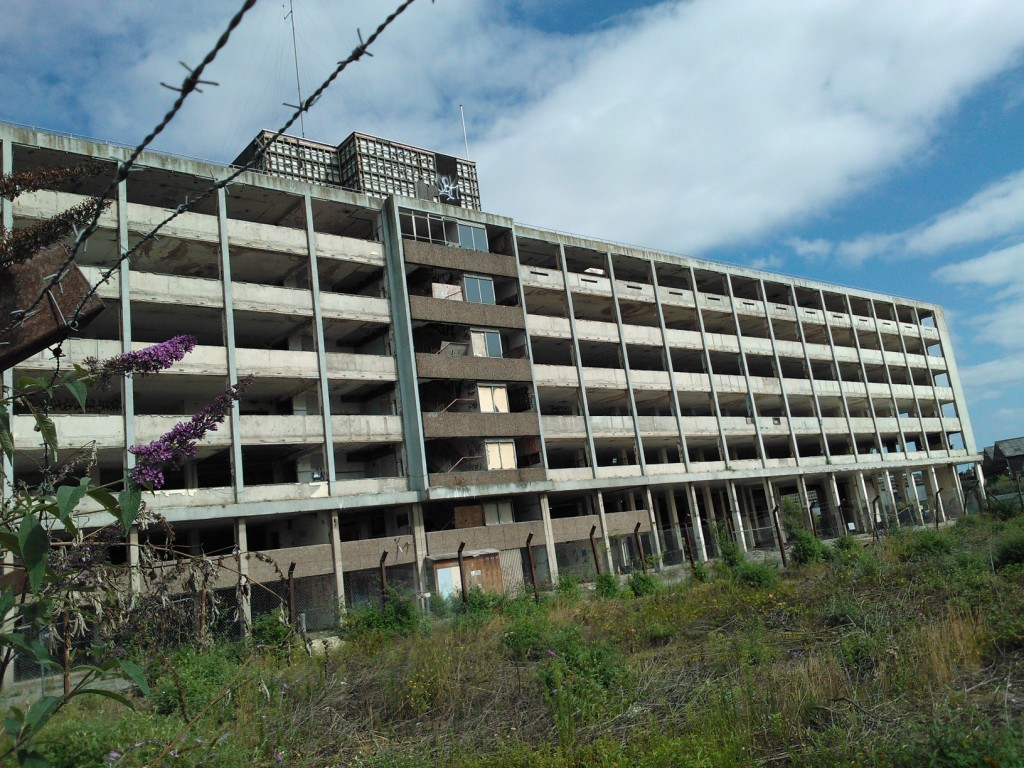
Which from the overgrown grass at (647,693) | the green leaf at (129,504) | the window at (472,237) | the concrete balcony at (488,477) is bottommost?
the overgrown grass at (647,693)

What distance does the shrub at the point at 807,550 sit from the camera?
24656 mm

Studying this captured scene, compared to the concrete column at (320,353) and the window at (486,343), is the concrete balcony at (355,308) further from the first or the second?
the window at (486,343)

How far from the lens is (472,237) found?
1447 inches

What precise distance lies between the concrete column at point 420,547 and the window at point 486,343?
7657 mm

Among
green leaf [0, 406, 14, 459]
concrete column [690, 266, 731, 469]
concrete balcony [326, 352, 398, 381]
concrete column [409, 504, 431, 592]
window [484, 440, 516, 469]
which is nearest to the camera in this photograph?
green leaf [0, 406, 14, 459]

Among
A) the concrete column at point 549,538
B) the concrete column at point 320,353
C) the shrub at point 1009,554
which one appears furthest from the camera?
the concrete column at point 549,538

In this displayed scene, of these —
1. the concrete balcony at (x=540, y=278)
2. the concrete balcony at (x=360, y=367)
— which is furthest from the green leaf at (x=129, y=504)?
the concrete balcony at (x=540, y=278)

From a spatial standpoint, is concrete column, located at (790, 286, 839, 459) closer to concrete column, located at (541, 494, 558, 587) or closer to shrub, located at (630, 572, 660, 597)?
concrete column, located at (541, 494, 558, 587)

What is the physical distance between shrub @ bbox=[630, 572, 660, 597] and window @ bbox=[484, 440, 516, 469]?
1202 centimetres

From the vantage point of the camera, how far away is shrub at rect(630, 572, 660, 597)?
873 inches

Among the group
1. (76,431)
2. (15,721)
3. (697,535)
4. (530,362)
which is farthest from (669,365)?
(15,721)

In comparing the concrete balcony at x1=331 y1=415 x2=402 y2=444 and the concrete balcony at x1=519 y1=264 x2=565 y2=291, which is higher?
the concrete balcony at x1=519 y1=264 x2=565 y2=291

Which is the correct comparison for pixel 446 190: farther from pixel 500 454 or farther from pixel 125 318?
pixel 125 318

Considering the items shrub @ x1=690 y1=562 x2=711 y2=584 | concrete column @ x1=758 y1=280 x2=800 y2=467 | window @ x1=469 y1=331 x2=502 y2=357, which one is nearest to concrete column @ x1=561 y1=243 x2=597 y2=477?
window @ x1=469 y1=331 x2=502 y2=357
